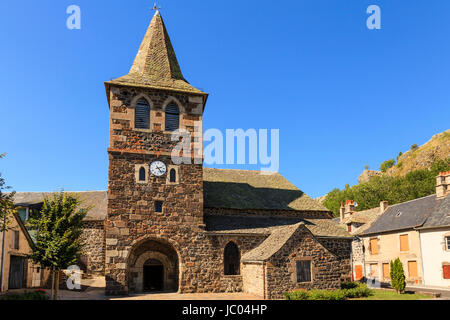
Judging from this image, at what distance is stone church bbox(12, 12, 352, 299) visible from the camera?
68.5ft

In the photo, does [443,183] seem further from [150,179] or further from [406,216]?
[150,179]

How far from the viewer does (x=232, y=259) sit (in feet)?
77.4

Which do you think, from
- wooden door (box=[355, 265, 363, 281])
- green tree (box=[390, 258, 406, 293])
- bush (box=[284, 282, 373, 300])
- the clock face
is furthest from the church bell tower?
wooden door (box=[355, 265, 363, 281])

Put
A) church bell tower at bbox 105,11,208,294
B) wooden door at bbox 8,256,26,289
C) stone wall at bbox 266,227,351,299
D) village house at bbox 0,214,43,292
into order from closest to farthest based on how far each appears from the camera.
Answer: stone wall at bbox 266,227,351,299
village house at bbox 0,214,43,292
church bell tower at bbox 105,11,208,294
wooden door at bbox 8,256,26,289

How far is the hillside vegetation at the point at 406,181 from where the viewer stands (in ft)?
181

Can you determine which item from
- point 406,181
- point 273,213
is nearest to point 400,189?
point 406,181

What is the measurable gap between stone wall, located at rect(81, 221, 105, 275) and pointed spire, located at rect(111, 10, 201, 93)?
41.5ft

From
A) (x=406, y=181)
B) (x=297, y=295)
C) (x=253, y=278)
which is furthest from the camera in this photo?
(x=406, y=181)

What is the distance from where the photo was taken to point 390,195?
58781 millimetres

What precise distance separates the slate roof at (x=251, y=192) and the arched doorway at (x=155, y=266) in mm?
4191

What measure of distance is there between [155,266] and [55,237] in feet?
22.1

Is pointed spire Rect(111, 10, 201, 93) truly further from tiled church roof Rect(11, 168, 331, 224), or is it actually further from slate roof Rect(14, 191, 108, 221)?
slate roof Rect(14, 191, 108, 221)

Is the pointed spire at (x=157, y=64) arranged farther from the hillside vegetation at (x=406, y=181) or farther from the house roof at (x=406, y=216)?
the hillside vegetation at (x=406, y=181)
